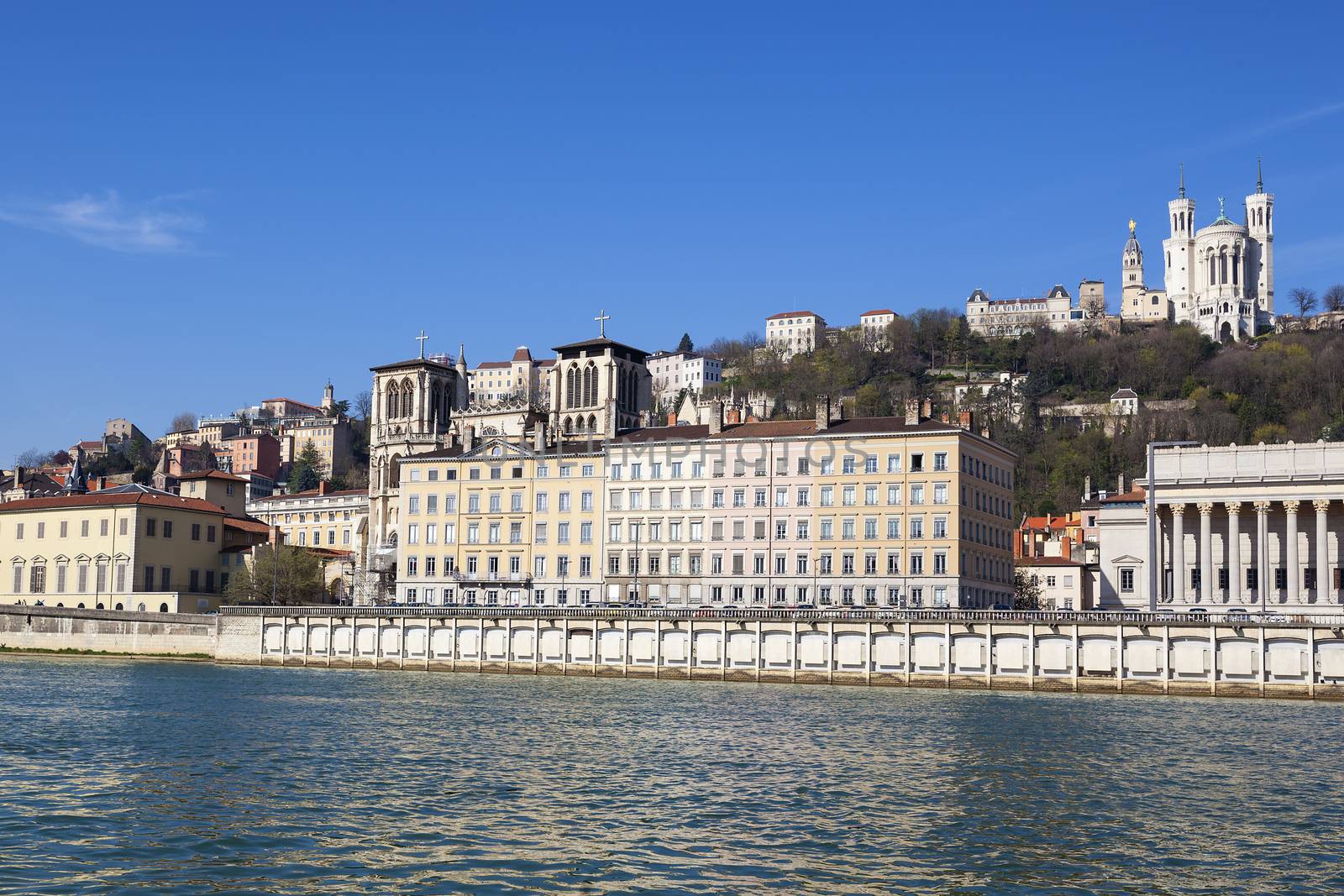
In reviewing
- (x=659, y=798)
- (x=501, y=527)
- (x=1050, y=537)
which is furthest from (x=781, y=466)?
(x=659, y=798)

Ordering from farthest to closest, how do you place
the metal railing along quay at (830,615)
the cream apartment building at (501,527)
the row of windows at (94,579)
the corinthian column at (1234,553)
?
the row of windows at (94,579)
the cream apartment building at (501,527)
the corinthian column at (1234,553)
the metal railing along quay at (830,615)

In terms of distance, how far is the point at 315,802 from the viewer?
29219 mm

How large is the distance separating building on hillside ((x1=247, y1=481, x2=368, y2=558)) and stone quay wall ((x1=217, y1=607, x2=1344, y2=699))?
5660 centimetres

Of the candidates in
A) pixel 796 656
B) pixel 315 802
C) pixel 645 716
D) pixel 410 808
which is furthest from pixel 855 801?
pixel 796 656

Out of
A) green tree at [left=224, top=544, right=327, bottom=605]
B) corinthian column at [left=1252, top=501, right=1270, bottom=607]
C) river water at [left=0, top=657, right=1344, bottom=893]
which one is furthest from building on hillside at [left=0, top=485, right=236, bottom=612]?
corinthian column at [left=1252, top=501, right=1270, bottom=607]

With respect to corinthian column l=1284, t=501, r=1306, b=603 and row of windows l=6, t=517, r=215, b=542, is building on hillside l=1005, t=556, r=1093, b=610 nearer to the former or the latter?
corinthian column l=1284, t=501, r=1306, b=603

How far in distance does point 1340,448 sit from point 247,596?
66.9 m

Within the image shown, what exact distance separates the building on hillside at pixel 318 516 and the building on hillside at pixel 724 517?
43148mm

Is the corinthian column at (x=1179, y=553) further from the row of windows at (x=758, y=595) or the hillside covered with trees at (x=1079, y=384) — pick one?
the hillside covered with trees at (x=1079, y=384)

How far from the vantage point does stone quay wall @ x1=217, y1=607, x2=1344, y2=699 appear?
61.5 meters

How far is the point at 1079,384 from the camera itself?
179 meters

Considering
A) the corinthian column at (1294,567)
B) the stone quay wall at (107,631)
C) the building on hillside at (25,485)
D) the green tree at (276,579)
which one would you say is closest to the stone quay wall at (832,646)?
the stone quay wall at (107,631)

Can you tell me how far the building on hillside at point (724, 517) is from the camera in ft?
277

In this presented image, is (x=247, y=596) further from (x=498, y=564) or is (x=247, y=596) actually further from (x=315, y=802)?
(x=315, y=802)
